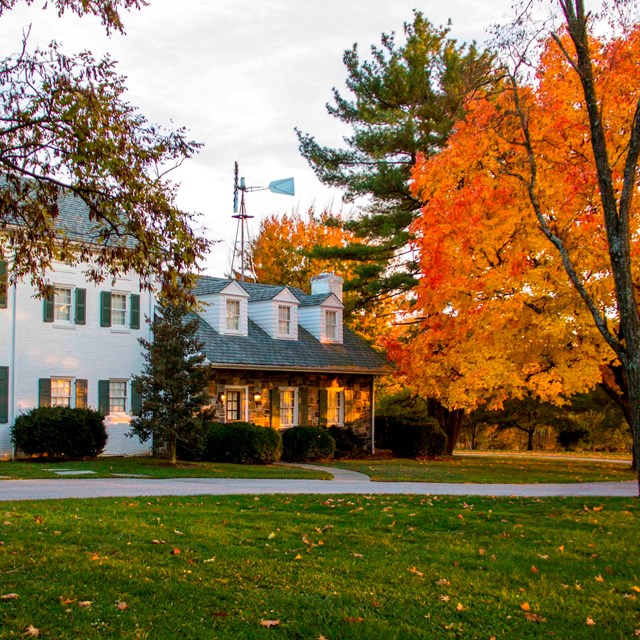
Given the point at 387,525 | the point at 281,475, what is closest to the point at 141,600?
the point at 387,525

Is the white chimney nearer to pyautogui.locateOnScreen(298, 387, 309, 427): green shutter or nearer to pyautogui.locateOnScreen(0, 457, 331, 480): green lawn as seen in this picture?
pyautogui.locateOnScreen(298, 387, 309, 427): green shutter

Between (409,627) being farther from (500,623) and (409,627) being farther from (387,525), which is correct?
(387,525)

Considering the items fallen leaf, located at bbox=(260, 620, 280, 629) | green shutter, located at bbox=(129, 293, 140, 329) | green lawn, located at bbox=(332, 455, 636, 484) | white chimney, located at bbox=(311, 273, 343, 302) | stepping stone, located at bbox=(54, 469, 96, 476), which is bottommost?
green lawn, located at bbox=(332, 455, 636, 484)

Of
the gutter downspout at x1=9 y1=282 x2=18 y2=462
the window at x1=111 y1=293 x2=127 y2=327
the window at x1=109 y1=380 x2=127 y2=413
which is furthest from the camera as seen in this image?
the window at x1=111 y1=293 x2=127 y2=327

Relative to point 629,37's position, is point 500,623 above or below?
below

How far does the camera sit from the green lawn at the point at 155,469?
62.3ft

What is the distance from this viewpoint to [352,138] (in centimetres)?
3145

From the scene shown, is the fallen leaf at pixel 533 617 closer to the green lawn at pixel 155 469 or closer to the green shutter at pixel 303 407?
the green lawn at pixel 155 469

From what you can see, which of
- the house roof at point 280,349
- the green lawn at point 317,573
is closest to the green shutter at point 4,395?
the house roof at point 280,349

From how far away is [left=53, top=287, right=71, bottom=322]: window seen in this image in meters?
24.6

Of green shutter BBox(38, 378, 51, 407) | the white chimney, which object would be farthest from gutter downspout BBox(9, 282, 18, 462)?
the white chimney

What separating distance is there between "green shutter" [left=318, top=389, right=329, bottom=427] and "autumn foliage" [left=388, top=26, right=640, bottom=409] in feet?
23.5

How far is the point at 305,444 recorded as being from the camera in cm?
2639

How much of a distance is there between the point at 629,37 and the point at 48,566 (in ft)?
39.5
